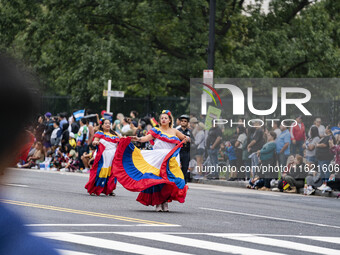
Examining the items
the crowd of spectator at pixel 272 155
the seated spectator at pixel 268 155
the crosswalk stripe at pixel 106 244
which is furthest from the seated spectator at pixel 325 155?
the crosswalk stripe at pixel 106 244

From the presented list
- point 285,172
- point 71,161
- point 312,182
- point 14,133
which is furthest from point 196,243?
point 71,161

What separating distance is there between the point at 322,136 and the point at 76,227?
1124 centimetres

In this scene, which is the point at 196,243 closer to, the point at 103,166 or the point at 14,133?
the point at 103,166

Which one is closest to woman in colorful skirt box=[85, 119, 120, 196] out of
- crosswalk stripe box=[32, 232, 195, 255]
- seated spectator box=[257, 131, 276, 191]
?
seated spectator box=[257, 131, 276, 191]

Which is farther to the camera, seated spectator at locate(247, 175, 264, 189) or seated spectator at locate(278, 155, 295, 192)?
seated spectator at locate(247, 175, 264, 189)

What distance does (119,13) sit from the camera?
34.5 meters

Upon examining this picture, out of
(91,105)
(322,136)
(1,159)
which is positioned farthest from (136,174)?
(91,105)

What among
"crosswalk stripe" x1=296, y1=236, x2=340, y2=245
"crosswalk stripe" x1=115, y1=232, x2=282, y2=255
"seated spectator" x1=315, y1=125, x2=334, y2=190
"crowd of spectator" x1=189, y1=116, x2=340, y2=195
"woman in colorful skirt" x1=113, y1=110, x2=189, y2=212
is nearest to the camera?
"crosswalk stripe" x1=115, y1=232, x2=282, y2=255

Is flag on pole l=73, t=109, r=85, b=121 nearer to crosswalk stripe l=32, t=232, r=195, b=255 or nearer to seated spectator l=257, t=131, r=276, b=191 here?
seated spectator l=257, t=131, r=276, b=191

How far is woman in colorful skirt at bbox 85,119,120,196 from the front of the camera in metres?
16.9

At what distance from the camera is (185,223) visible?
1198cm

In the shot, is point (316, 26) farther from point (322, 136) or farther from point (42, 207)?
point (42, 207)

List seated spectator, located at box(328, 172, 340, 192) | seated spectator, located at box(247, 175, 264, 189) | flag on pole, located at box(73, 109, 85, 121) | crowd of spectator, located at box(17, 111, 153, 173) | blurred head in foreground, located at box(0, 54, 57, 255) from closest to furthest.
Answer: blurred head in foreground, located at box(0, 54, 57, 255)
seated spectator, located at box(328, 172, 340, 192)
seated spectator, located at box(247, 175, 264, 189)
crowd of spectator, located at box(17, 111, 153, 173)
flag on pole, located at box(73, 109, 85, 121)

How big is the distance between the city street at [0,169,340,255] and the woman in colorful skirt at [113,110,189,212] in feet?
0.93
